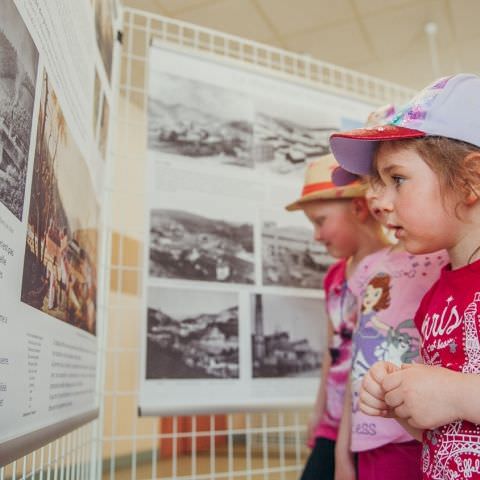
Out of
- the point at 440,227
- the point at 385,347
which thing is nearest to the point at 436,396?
the point at 440,227

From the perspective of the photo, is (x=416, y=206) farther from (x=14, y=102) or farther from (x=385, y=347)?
(x=14, y=102)

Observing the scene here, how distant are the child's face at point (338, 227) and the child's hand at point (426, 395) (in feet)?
2.00

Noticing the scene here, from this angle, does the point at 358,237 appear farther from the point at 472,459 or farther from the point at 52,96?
the point at 52,96

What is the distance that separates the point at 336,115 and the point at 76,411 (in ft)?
3.97

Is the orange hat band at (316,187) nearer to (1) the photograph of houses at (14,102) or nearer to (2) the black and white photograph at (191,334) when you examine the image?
(2) the black and white photograph at (191,334)

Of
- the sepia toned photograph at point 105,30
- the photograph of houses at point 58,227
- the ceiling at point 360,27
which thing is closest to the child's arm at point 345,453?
the photograph of houses at point 58,227

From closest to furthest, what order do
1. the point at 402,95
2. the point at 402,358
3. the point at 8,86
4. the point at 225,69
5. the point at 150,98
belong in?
the point at 8,86, the point at 402,358, the point at 150,98, the point at 225,69, the point at 402,95

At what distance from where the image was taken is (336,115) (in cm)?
→ 165

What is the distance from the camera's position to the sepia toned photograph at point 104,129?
3.42 ft

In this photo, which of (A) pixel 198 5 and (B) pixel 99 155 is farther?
(A) pixel 198 5

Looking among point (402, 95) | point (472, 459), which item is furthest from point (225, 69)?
point (472, 459)

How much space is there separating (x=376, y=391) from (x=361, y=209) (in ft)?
2.03

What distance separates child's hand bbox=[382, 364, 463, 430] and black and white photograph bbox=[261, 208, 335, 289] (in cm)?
81

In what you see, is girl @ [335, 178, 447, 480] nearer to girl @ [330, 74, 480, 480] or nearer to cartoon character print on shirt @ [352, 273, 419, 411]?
cartoon character print on shirt @ [352, 273, 419, 411]
